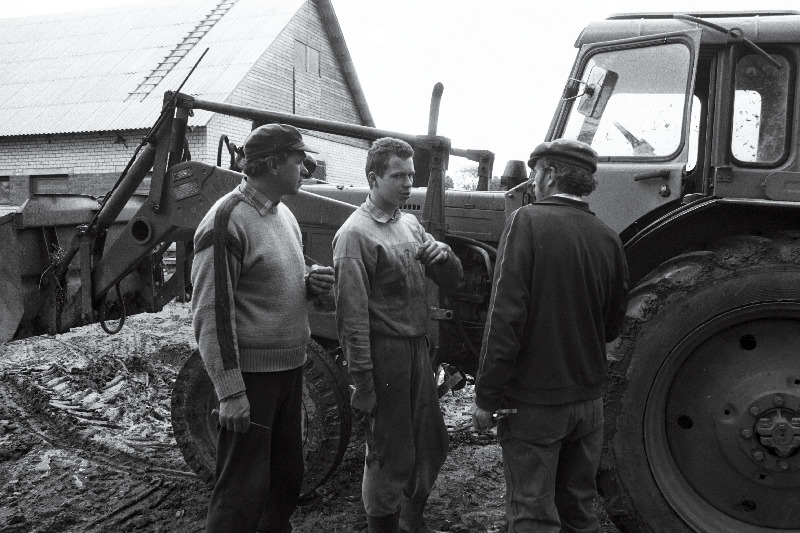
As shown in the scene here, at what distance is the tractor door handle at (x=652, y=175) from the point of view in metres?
3.48

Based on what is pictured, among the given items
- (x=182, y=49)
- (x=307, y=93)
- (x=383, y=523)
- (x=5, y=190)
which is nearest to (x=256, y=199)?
(x=383, y=523)

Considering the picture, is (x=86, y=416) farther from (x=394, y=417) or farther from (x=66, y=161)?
(x=66, y=161)

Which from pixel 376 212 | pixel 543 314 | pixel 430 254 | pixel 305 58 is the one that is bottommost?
pixel 543 314

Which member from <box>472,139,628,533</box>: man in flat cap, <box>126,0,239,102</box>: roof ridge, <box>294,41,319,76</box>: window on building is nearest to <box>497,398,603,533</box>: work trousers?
<box>472,139,628,533</box>: man in flat cap

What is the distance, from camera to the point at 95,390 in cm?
627

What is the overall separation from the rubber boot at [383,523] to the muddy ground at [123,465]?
26.1 inches

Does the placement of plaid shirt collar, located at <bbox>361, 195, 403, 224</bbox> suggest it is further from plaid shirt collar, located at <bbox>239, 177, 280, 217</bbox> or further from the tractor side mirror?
the tractor side mirror

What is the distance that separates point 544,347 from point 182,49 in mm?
18047

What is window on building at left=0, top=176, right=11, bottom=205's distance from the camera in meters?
17.4

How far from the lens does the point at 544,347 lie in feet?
8.22

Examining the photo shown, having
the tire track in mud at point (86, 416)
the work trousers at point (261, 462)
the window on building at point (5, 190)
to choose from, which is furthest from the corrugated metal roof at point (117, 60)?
the work trousers at point (261, 462)

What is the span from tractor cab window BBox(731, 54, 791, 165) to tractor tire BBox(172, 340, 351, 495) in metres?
2.56

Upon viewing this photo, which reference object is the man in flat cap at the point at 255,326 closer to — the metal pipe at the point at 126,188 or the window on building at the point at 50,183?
the metal pipe at the point at 126,188

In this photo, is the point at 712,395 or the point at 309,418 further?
the point at 309,418
